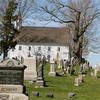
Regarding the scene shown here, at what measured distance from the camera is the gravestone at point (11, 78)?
16.9m

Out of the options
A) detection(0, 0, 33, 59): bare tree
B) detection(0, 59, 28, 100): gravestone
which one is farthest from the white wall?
detection(0, 59, 28, 100): gravestone

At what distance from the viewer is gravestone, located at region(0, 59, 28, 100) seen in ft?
55.4

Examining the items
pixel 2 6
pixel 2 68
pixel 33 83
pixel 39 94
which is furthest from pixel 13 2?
pixel 2 68

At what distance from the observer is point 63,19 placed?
5856 cm

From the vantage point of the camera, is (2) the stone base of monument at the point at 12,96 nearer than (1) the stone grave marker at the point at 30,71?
Yes

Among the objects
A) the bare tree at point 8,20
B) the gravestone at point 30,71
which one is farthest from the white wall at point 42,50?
the gravestone at point 30,71

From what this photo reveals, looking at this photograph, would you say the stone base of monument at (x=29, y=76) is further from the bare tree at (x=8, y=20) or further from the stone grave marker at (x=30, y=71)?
the bare tree at (x=8, y=20)

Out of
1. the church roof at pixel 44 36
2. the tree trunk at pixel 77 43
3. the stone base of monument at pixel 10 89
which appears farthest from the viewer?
the church roof at pixel 44 36

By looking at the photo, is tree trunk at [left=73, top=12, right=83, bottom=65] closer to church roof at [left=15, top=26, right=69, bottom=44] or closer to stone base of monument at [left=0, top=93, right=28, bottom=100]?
stone base of monument at [left=0, top=93, right=28, bottom=100]

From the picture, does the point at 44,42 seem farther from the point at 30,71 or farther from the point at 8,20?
the point at 30,71

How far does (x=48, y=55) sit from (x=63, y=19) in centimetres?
5023

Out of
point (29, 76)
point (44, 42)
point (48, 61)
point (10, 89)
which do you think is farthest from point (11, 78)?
point (44, 42)

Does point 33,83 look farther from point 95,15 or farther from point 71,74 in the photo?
point 95,15

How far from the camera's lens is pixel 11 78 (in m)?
17.1
